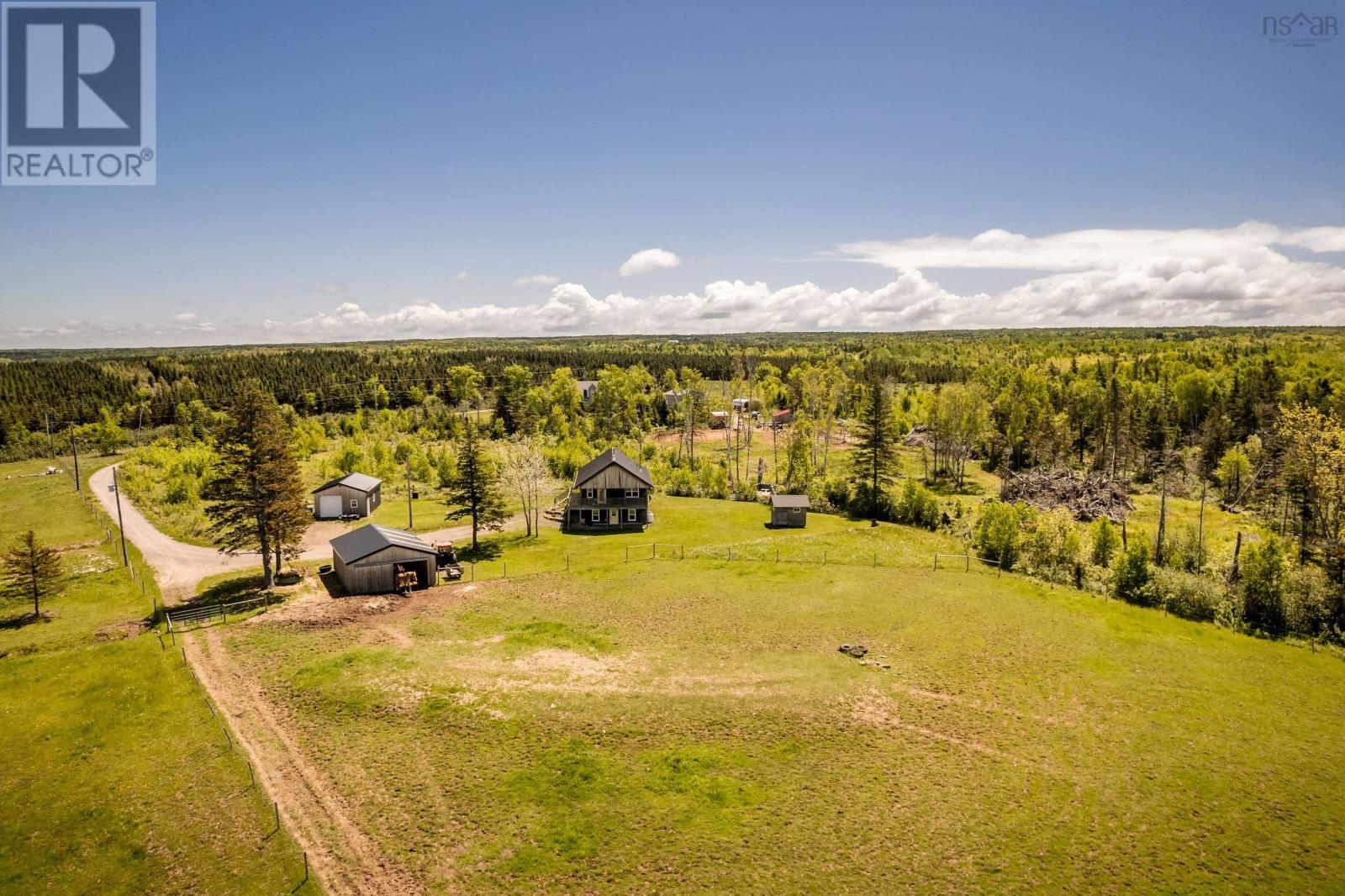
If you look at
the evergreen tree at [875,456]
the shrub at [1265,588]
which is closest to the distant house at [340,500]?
the evergreen tree at [875,456]

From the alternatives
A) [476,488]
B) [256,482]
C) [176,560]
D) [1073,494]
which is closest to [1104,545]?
[1073,494]

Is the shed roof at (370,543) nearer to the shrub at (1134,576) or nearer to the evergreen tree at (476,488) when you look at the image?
the evergreen tree at (476,488)

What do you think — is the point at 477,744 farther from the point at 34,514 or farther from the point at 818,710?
the point at 34,514

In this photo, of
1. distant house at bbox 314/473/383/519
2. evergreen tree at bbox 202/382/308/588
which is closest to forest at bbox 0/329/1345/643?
evergreen tree at bbox 202/382/308/588

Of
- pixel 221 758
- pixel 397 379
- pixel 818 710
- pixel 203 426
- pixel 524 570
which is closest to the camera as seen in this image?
pixel 221 758

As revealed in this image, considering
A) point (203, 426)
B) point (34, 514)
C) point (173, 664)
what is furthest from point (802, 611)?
point (203, 426)
